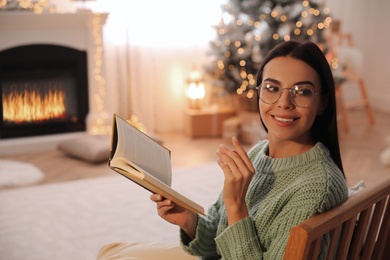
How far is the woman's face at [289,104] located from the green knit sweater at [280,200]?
0.25 feet

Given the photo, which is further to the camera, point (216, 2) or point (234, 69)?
Answer: point (216, 2)

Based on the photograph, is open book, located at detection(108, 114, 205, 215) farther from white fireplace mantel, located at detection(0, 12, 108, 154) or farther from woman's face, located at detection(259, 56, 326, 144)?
white fireplace mantel, located at detection(0, 12, 108, 154)

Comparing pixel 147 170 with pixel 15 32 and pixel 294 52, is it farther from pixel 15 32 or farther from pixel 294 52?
pixel 15 32

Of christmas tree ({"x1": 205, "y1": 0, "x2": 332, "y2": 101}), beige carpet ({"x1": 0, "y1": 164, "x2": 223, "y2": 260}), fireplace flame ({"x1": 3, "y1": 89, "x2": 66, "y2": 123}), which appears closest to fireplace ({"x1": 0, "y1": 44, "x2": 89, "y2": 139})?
fireplace flame ({"x1": 3, "y1": 89, "x2": 66, "y2": 123})

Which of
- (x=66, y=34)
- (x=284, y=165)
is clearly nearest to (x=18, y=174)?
(x=66, y=34)

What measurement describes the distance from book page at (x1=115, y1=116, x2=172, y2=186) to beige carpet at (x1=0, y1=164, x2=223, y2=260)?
140 centimetres

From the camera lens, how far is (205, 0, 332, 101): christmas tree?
4699 mm

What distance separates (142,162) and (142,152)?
4cm

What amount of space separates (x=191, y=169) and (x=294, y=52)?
2.78 metres

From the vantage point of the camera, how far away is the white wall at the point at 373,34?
6.18 meters

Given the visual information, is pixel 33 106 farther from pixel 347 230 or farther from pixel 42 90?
pixel 347 230

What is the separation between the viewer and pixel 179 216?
159 cm

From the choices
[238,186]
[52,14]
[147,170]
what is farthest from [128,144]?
[52,14]

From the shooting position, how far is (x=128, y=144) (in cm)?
140
